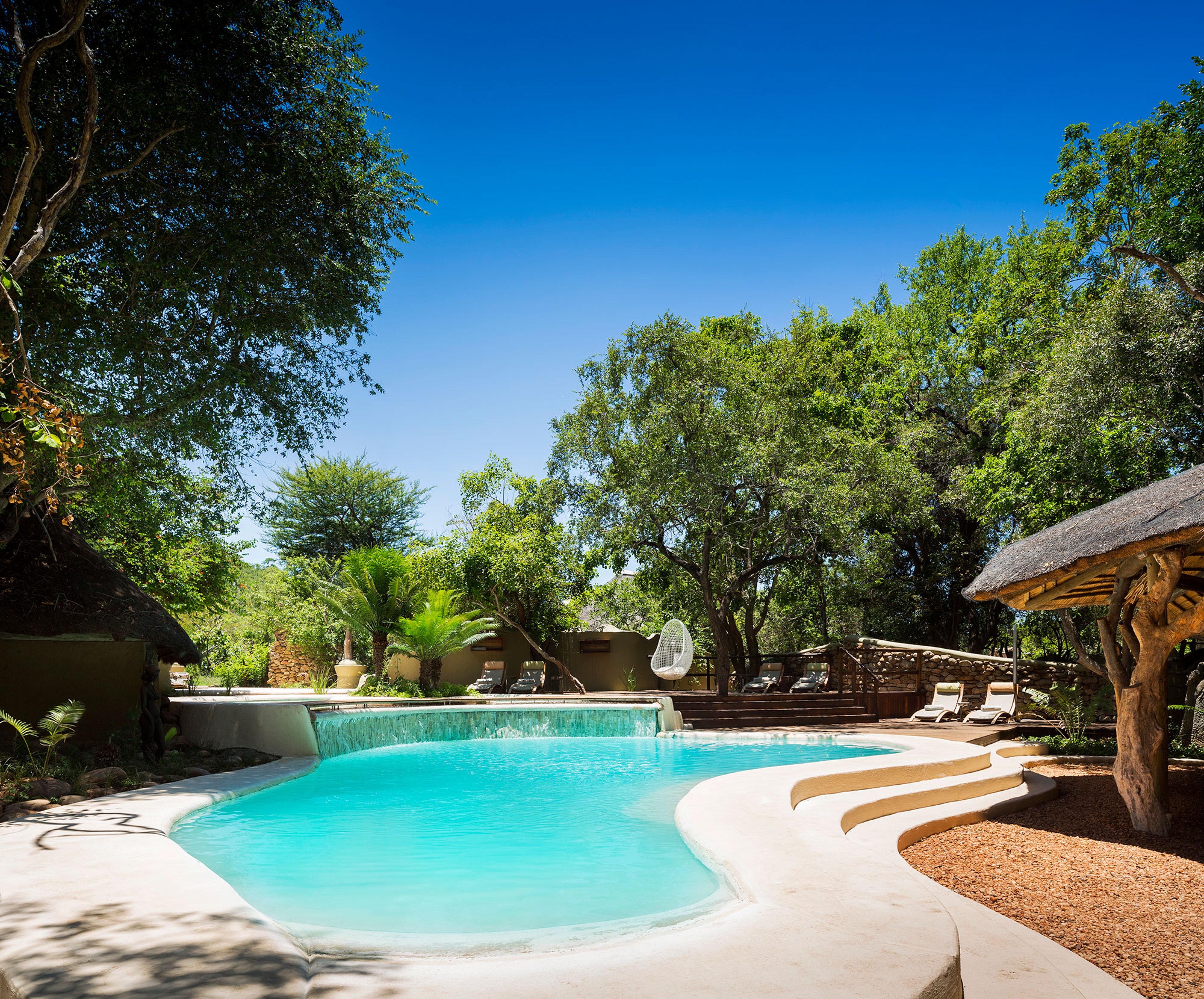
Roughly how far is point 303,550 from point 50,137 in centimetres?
2454

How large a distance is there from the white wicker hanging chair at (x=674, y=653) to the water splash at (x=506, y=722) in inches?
75.7

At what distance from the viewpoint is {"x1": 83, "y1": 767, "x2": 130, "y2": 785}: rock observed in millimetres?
6996

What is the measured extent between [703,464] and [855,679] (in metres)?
5.89

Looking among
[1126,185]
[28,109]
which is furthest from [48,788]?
[1126,185]

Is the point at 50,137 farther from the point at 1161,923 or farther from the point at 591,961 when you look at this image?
the point at 1161,923

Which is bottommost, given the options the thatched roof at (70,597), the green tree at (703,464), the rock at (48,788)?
the rock at (48,788)

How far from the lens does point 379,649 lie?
18.1 metres

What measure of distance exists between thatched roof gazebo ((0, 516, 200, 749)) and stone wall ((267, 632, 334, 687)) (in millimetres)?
14124

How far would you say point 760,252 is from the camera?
57.8ft

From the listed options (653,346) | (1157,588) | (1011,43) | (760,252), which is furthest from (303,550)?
(1157,588)

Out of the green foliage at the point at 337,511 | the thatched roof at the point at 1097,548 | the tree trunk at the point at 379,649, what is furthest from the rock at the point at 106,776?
the green foliage at the point at 337,511

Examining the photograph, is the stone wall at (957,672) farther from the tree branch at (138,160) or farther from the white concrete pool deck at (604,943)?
the tree branch at (138,160)

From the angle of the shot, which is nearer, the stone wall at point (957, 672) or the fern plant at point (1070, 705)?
the fern plant at point (1070, 705)

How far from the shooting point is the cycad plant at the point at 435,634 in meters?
16.5
